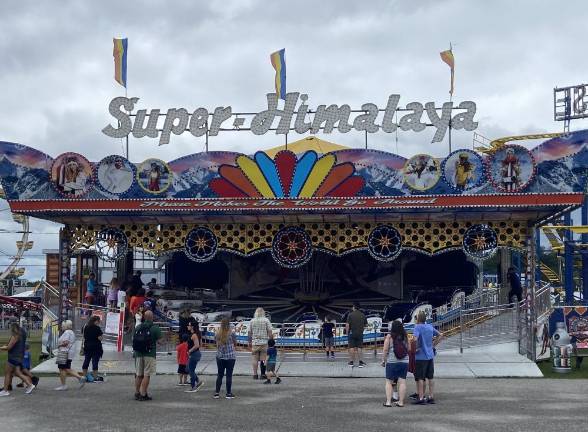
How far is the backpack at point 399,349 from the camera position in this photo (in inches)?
488

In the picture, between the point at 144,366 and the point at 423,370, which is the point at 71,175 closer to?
the point at 144,366

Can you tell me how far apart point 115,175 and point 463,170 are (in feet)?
30.3

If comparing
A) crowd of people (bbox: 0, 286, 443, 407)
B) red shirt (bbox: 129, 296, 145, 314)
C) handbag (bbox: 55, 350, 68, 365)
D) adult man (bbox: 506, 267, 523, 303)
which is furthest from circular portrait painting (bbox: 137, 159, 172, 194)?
adult man (bbox: 506, 267, 523, 303)

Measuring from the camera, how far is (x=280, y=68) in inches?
973

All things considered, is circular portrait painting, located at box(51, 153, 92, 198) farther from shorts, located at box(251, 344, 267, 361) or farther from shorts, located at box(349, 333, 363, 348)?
shorts, located at box(349, 333, 363, 348)

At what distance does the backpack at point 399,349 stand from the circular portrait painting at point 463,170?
28.8ft

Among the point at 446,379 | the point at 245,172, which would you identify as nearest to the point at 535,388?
the point at 446,379

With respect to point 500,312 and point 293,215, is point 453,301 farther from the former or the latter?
point 293,215

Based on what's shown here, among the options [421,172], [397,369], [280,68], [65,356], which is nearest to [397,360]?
[397,369]

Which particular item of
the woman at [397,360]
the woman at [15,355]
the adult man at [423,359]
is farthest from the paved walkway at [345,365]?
the woman at [397,360]

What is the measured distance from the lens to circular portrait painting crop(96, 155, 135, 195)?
69.4 ft

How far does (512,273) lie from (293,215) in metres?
6.79

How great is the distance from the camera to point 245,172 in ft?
69.5

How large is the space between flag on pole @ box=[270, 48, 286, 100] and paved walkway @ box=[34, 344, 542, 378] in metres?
8.76
